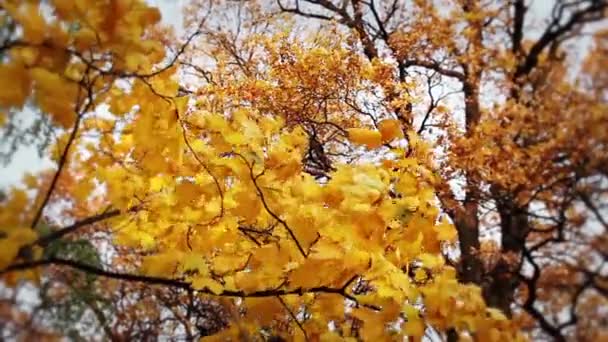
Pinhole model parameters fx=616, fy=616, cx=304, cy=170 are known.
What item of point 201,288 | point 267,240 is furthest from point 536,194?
point 201,288

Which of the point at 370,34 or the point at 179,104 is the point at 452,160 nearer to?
the point at 370,34

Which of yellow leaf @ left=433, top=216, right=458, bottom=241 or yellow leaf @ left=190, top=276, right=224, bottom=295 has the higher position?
yellow leaf @ left=433, top=216, right=458, bottom=241

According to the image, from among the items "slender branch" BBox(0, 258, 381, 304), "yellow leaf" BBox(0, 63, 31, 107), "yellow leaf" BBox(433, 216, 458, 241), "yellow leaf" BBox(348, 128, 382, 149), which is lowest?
"slender branch" BBox(0, 258, 381, 304)

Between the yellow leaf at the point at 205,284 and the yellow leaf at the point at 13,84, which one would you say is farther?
the yellow leaf at the point at 205,284

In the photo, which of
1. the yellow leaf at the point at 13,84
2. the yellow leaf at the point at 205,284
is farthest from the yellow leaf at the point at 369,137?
the yellow leaf at the point at 13,84

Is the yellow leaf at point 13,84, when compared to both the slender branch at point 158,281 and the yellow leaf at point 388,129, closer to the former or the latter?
the slender branch at point 158,281

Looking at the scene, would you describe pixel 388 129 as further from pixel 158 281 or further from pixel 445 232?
pixel 158 281

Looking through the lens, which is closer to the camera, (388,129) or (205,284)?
(205,284)

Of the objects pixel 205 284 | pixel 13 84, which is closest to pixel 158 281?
pixel 205 284

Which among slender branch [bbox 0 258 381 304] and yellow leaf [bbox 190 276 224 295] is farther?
yellow leaf [bbox 190 276 224 295]

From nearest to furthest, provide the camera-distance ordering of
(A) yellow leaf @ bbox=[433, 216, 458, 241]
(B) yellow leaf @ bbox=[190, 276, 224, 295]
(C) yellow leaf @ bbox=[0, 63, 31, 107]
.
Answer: (C) yellow leaf @ bbox=[0, 63, 31, 107]
(B) yellow leaf @ bbox=[190, 276, 224, 295]
(A) yellow leaf @ bbox=[433, 216, 458, 241]

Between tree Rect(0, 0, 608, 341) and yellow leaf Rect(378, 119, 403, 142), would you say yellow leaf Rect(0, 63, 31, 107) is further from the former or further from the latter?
yellow leaf Rect(378, 119, 403, 142)

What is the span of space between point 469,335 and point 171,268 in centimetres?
62

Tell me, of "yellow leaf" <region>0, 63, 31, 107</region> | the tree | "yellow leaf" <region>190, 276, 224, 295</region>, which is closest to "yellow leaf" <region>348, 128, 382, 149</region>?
the tree
